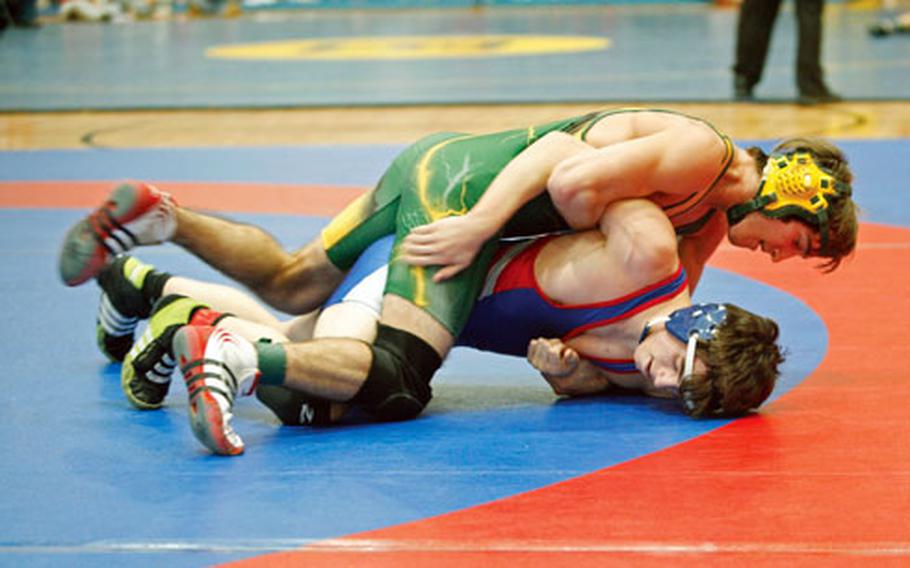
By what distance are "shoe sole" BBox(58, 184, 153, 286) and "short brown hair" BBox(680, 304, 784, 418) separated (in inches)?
49.4

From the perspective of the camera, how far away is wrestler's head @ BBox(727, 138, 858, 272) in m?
3.31

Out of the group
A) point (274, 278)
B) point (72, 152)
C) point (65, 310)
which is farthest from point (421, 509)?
point (72, 152)

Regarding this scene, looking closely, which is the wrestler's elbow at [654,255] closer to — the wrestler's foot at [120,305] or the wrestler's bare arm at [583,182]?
the wrestler's bare arm at [583,182]

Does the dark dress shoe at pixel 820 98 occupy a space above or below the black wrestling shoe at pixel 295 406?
below

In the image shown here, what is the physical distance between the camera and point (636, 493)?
2703mm

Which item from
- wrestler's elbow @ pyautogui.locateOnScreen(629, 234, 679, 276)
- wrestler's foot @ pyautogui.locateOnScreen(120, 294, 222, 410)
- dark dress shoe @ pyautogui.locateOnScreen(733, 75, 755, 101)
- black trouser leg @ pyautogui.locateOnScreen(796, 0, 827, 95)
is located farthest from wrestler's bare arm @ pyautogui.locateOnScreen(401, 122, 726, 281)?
dark dress shoe @ pyautogui.locateOnScreen(733, 75, 755, 101)

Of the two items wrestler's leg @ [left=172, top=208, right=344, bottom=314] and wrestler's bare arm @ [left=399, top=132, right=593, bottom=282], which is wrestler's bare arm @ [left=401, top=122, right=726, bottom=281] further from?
wrestler's leg @ [left=172, top=208, right=344, bottom=314]

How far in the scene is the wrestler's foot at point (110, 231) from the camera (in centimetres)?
325

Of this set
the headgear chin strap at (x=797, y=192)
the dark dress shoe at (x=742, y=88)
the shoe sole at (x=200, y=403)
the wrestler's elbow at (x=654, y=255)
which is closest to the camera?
the shoe sole at (x=200, y=403)

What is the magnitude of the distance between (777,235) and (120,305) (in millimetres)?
1557

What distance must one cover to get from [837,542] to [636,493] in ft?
1.28

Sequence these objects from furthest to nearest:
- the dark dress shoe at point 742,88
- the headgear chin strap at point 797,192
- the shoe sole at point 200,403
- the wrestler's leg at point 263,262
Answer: the dark dress shoe at point 742,88 → the wrestler's leg at point 263,262 → the headgear chin strap at point 797,192 → the shoe sole at point 200,403

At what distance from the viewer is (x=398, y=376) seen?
3152mm

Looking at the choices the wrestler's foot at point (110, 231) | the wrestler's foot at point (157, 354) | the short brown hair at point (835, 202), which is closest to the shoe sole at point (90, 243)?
the wrestler's foot at point (110, 231)
